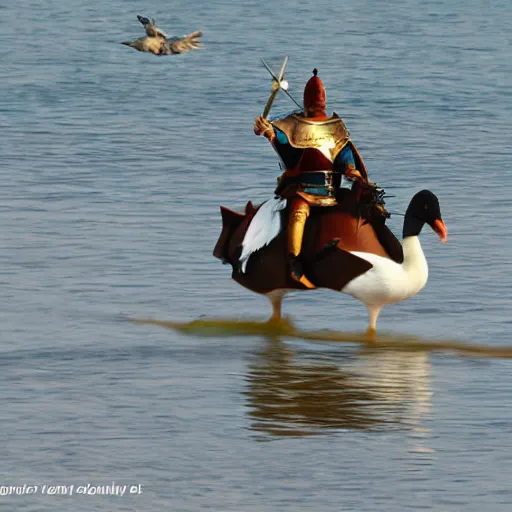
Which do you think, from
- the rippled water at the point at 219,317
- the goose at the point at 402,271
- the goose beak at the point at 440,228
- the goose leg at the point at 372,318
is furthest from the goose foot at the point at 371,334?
the goose beak at the point at 440,228

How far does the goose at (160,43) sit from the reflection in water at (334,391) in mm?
3118

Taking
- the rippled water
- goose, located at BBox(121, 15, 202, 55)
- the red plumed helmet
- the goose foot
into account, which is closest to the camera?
the rippled water

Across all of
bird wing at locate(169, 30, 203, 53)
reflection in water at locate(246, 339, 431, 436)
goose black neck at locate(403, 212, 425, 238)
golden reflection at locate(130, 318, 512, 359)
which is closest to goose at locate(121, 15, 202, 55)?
bird wing at locate(169, 30, 203, 53)

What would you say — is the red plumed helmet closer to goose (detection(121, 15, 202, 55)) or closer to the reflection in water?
goose (detection(121, 15, 202, 55))

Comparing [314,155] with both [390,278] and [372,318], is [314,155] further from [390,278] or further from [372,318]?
[372,318]

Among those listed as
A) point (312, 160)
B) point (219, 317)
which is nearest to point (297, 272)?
point (312, 160)

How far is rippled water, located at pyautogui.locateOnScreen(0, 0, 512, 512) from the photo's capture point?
14016mm

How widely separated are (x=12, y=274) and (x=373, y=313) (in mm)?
4563

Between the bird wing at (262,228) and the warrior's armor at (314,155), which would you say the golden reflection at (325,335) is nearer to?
the bird wing at (262,228)

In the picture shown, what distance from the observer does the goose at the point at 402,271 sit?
58.4ft

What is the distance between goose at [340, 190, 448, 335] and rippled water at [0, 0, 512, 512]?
50cm

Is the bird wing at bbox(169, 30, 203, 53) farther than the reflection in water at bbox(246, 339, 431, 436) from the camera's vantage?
Yes

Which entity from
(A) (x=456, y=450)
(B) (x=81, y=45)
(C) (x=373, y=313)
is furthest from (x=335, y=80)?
(A) (x=456, y=450)

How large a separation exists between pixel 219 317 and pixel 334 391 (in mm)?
3372
